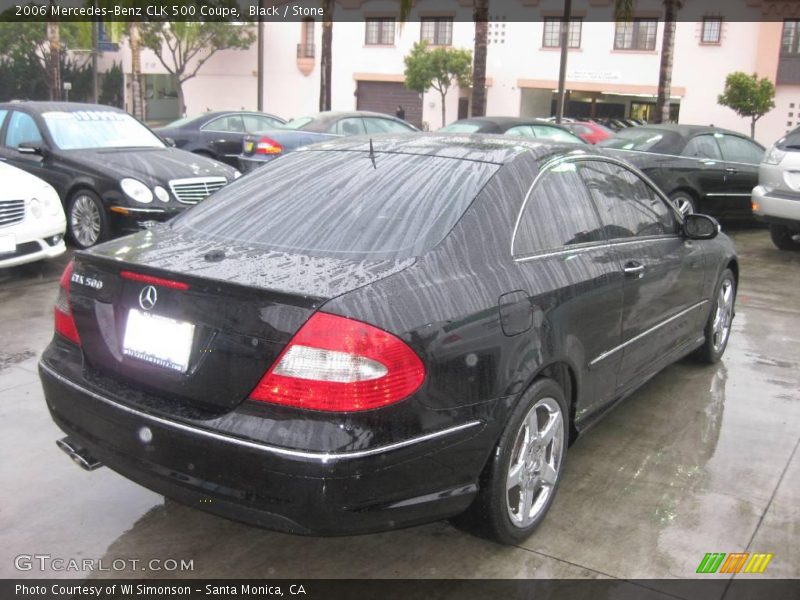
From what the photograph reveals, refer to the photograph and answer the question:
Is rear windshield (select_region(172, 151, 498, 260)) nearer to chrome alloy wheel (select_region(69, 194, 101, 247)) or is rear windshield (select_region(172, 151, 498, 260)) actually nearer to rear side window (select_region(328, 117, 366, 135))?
chrome alloy wheel (select_region(69, 194, 101, 247))

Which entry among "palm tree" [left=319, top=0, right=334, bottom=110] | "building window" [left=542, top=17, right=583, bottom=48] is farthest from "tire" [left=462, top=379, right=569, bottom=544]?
"building window" [left=542, top=17, right=583, bottom=48]

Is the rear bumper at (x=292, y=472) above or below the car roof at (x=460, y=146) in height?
below

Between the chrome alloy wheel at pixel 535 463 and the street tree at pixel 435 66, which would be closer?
the chrome alloy wheel at pixel 535 463

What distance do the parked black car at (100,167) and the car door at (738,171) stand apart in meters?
6.33

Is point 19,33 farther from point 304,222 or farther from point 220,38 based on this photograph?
point 304,222

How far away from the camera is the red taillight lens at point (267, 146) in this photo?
11688 millimetres

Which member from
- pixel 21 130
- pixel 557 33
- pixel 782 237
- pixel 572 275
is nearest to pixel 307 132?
pixel 21 130

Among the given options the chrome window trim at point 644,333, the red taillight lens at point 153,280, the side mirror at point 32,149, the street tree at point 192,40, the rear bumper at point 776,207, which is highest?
the street tree at point 192,40

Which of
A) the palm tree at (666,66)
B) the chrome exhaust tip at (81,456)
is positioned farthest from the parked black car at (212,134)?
the palm tree at (666,66)

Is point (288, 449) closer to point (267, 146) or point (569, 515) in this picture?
point (569, 515)

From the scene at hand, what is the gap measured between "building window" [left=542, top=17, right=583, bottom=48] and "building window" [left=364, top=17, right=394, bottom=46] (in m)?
8.12

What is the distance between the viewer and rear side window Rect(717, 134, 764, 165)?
35.2ft

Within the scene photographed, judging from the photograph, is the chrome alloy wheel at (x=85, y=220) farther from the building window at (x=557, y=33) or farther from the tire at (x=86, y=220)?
the building window at (x=557, y=33)

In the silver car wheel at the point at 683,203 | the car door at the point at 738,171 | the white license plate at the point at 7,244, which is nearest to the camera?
the white license plate at the point at 7,244
